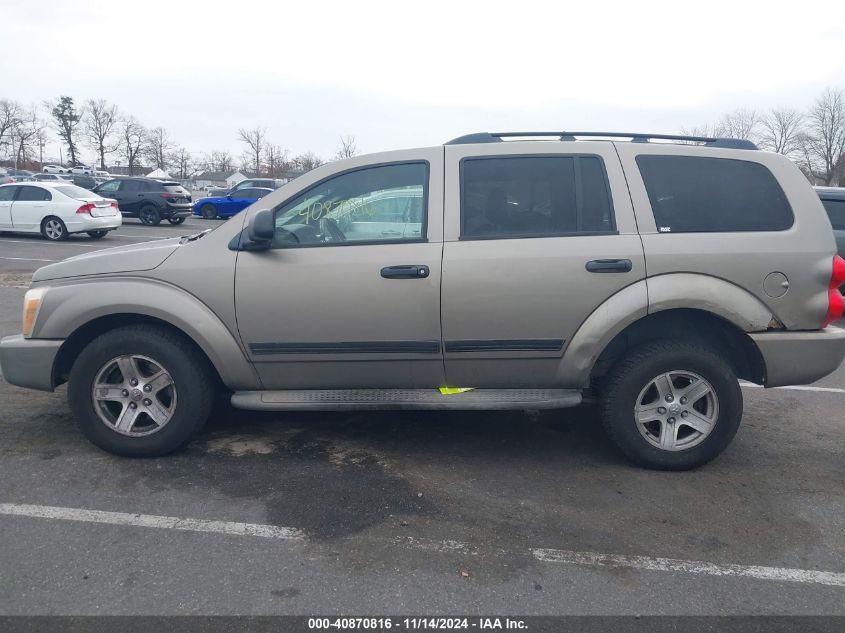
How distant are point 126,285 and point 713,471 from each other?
12.1ft

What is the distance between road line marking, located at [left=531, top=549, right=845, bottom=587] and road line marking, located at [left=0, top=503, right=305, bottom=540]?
123 centimetres

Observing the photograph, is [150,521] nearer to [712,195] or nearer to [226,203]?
[712,195]

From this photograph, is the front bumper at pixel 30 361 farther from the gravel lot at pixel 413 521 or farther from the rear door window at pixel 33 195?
the rear door window at pixel 33 195

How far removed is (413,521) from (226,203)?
84.2 ft

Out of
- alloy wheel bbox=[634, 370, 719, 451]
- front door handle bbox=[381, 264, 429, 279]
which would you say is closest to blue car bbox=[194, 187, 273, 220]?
front door handle bbox=[381, 264, 429, 279]

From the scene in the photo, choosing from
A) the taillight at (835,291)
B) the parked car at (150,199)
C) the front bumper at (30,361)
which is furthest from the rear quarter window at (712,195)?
the parked car at (150,199)

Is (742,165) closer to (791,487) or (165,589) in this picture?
(791,487)

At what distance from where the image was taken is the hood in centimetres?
407

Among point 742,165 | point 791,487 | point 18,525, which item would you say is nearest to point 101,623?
point 18,525

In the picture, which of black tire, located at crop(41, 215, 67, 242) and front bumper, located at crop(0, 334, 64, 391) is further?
black tire, located at crop(41, 215, 67, 242)

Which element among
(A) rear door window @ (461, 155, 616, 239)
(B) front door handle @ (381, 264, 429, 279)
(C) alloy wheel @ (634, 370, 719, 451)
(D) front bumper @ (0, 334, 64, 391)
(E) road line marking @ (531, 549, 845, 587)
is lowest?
(E) road line marking @ (531, 549, 845, 587)

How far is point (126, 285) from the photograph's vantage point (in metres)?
4.03

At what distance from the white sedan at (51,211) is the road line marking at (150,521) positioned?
15.3 m

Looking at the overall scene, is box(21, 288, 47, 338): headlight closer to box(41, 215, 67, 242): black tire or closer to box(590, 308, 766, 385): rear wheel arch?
box(590, 308, 766, 385): rear wheel arch
